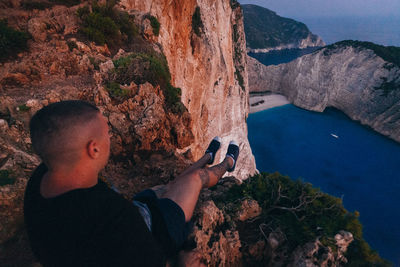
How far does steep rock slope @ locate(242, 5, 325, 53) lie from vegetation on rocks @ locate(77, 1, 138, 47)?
74836mm

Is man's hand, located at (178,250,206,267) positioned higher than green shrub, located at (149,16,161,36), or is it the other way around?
green shrub, located at (149,16,161,36)

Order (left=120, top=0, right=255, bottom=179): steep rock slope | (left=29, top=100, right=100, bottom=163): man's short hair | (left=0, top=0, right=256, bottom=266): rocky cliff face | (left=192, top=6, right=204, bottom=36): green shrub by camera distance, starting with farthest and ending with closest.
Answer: (left=192, top=6, right=204, bottom=36): green shrub, (left=120, top=0, right=255, bottom=179): steep rock slope, (left=0, top=0, right=256, bottom=266): rocky cliff face, (left=29, top=100, right=100, bottom=163): man's short hair

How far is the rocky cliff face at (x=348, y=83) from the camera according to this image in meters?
27.1

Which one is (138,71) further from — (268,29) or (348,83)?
(268,29)

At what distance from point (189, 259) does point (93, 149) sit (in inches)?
61.8

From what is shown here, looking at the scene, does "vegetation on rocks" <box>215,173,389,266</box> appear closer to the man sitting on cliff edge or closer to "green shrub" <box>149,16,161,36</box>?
the man sitting on cliff edge

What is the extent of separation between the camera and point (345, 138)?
30.5 m

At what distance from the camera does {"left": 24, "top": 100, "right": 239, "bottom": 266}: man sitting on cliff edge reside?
43.0 inches

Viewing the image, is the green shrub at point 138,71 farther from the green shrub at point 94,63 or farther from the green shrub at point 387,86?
the green shrub at point 387,86

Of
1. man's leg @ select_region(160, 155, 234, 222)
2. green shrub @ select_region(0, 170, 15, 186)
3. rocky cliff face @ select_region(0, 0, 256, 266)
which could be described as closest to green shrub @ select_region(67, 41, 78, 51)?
rocky cliff face @ select_region(0, 0, 256, 266)

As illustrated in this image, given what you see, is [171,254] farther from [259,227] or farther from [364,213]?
[364,213]

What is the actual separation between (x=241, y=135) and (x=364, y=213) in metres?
15.9

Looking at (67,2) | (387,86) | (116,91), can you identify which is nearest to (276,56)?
(387,86)

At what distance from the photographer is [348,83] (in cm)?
3098
